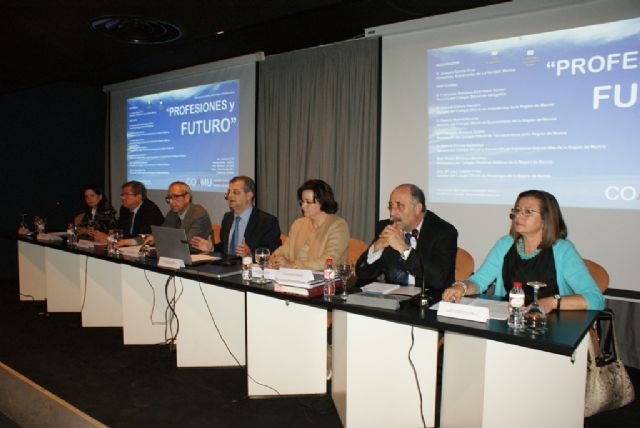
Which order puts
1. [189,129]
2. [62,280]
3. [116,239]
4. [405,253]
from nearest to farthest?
[405,253] < [116,239] < [62,280] < [189,129]

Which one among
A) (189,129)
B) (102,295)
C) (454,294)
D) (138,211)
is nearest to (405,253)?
(454,294)

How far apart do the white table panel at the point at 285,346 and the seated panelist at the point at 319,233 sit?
36 cm

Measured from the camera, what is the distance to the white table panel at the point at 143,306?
11.2 ft

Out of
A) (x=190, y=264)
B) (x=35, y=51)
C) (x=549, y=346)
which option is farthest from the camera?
(x=35, y=51)

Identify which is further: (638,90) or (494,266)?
(638,90)

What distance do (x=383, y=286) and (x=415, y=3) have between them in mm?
2543

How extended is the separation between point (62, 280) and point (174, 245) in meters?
1.98

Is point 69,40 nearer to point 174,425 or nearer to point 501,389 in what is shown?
point 174,425

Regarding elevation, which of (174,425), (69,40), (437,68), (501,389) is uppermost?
(69,40)

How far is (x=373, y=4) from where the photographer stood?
Answer: 3762 millimetres

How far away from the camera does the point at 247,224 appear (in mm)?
3553

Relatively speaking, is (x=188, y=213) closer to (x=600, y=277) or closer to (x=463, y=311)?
(x=463, y=311)

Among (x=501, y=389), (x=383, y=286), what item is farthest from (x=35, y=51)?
(x=501, y=389)

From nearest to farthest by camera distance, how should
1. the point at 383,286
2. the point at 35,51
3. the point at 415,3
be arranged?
the point at 383,286
the point at 415,3
the point at 35,51
